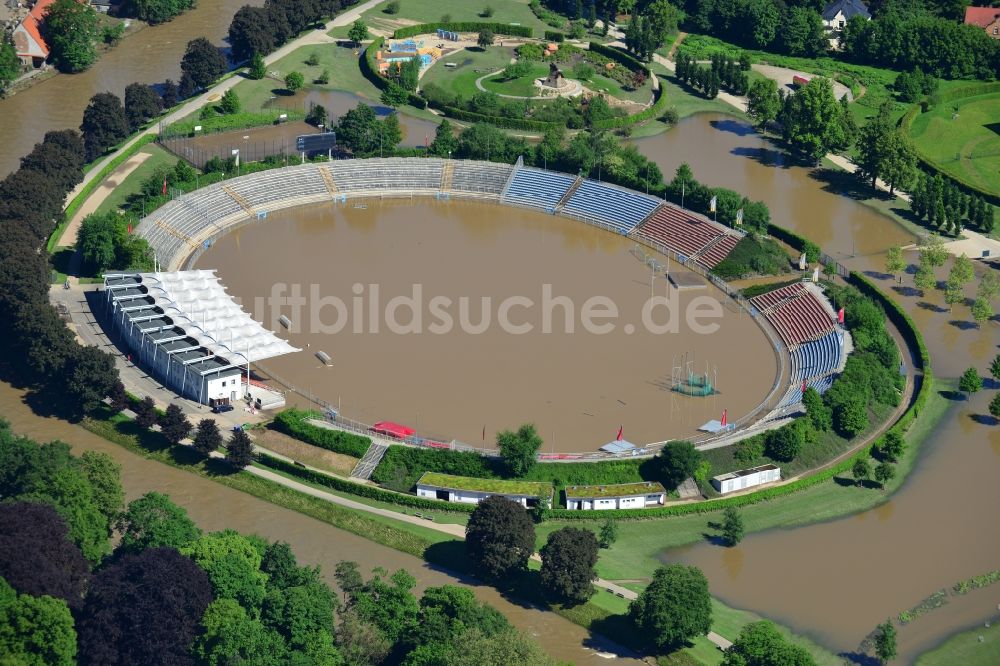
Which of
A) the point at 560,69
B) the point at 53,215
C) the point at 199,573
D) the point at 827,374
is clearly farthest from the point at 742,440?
the point at 560,69

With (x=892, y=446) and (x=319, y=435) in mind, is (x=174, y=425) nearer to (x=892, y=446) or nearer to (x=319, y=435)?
(x=319, y=435)

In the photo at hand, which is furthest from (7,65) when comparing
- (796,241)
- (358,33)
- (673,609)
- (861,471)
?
(673,609)

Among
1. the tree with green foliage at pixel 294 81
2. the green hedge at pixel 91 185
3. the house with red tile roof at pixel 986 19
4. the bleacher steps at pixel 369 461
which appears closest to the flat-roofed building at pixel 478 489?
the bleacher steps at pixel 369 461

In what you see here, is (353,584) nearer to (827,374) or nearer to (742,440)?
(742,440)

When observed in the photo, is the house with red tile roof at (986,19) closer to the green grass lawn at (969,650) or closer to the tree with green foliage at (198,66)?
the tree with green foliage at (198,66)

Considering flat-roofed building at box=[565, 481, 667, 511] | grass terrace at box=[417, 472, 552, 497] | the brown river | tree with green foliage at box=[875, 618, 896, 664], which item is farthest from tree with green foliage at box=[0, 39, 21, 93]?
tree with green foliage at box=[875, 618, 896, 664]
